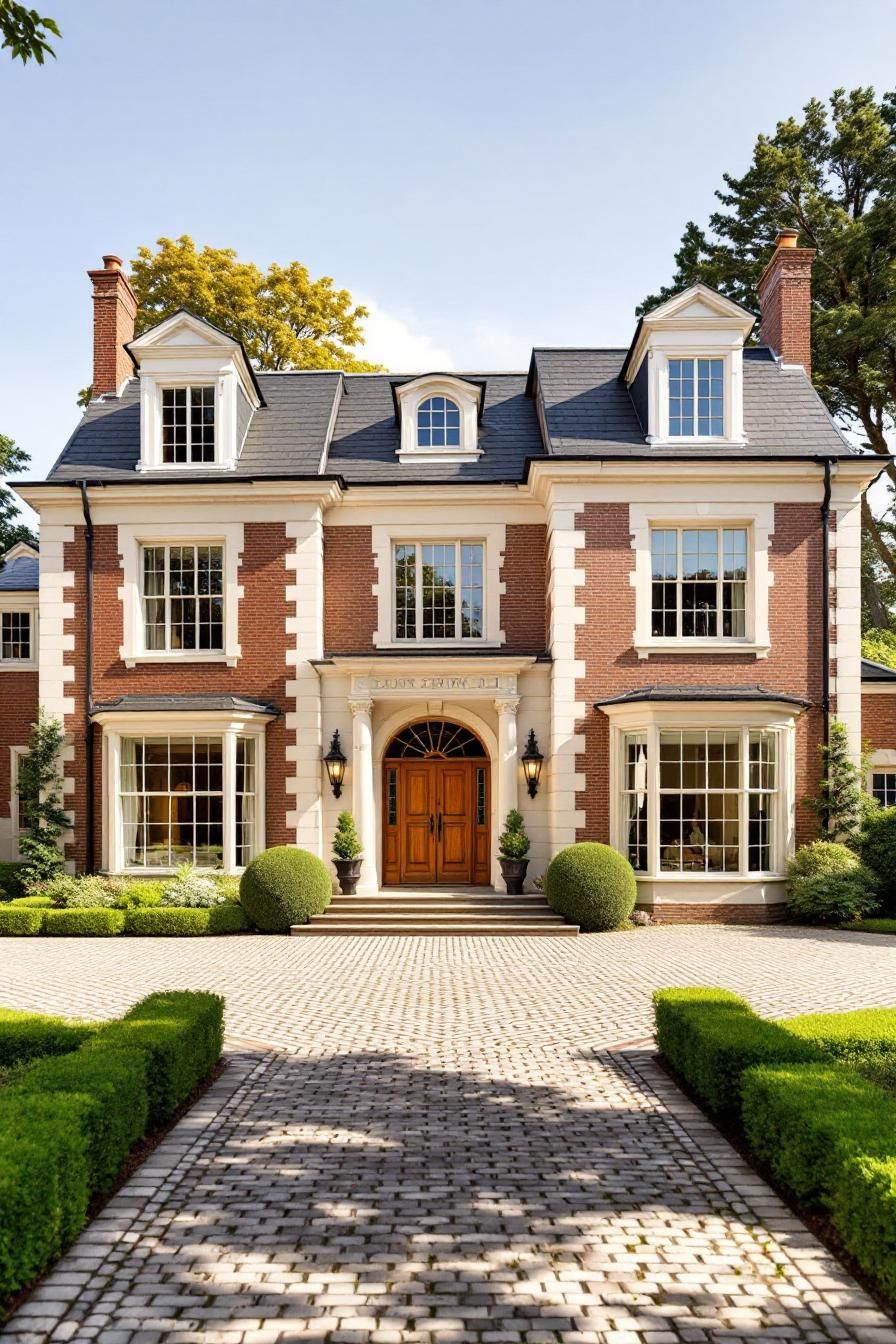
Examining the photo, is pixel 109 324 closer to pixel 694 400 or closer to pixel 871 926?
pixel 694 400

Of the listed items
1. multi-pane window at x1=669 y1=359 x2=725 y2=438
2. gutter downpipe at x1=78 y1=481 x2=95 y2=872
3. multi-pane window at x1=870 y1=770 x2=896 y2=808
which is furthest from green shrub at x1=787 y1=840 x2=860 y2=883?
gutter downpipe at x1=78 y1=481 x2=95 y2=872

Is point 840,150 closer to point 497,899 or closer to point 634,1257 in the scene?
point 497,899

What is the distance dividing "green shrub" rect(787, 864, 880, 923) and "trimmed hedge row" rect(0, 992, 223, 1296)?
11644mm

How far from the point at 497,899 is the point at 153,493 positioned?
9.73 metres

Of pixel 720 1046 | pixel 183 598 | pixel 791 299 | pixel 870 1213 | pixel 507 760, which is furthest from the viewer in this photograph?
pixel 791 299

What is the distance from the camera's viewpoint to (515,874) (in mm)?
17641

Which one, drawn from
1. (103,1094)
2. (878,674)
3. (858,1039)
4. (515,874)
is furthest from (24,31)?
(878,674)

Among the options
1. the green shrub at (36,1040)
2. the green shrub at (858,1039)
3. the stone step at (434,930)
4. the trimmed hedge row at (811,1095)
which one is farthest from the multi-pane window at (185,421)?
the green shrub at (858,1039)

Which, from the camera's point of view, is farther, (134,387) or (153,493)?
(134,387)

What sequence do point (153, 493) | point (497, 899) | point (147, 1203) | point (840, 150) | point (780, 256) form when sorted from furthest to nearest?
point (840, 150), point (780, 256), point (153, 493), point (497, 899), point (147, 1203)

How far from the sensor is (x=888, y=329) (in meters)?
27.9

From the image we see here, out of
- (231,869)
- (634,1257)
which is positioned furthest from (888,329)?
(634,1257)

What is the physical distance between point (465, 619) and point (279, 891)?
6457mm

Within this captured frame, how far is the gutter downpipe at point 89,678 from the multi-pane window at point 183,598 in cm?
97
